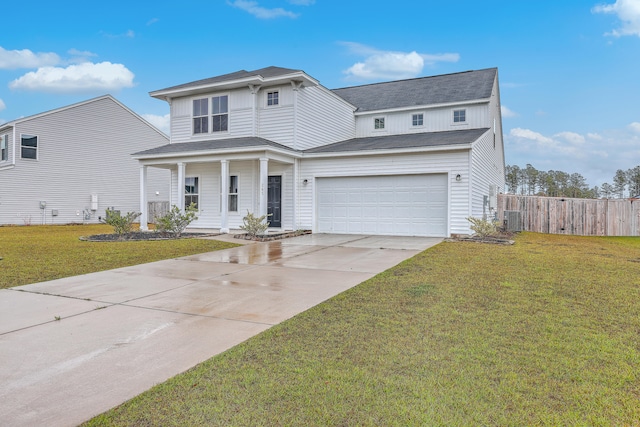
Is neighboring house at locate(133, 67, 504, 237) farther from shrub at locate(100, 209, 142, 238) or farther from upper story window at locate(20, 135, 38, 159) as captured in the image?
upper story window at locate(20, 135, 38, 159)

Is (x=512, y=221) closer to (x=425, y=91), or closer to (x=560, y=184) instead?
(x=425, y=91)

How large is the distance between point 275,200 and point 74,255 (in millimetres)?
7696

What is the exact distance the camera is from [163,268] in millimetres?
7871

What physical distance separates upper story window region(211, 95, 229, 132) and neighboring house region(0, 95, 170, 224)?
12077 millimetres

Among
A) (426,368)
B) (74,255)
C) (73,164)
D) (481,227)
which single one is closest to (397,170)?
(481,227)

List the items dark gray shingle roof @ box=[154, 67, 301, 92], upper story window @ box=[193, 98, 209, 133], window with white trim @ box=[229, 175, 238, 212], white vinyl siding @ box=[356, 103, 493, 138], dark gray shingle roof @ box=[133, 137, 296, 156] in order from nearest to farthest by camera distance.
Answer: dark gray shingle roof @ box=[133, 137, 296, 156] < dark gray shingle roof @ box=[154, 67, 301, 92] < window with white trim @ box=[229, 175, 238, 212] < upper story window @ box=[193, 98, 209, 133] < white vinyl siding @ box=[356, 103, 493, 138]

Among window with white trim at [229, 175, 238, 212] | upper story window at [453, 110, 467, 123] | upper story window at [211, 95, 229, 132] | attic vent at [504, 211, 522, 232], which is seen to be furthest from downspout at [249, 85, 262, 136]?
attic vent at [504, 211, 522, 232]

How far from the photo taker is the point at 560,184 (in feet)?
160

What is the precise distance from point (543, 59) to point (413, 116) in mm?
7272

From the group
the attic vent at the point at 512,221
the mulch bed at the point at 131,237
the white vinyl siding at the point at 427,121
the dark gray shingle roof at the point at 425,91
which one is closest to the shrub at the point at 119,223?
the mulch bed at the point at 131,237

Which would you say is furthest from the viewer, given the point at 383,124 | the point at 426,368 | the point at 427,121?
the point at 383,124

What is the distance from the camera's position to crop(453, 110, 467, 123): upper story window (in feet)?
58.0

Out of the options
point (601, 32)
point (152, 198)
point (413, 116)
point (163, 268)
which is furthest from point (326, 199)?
point (152, 198)

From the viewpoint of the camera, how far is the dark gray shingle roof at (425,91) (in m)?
18.0
